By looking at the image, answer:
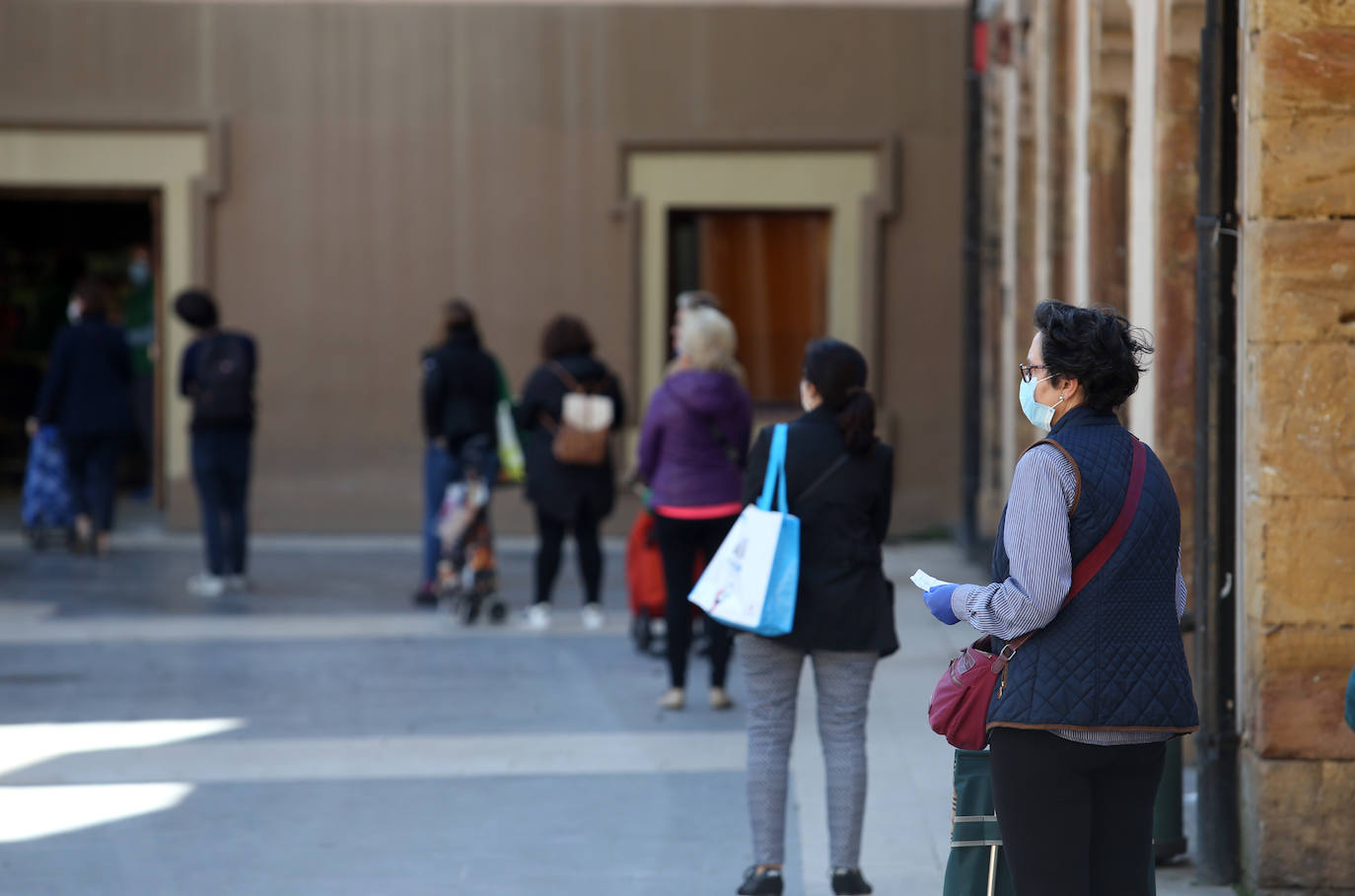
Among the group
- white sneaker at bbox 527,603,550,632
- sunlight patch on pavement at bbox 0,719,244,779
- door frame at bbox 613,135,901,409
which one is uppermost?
door frame at bbox 613,135,901,409

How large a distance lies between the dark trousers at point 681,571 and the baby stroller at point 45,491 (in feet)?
22.7

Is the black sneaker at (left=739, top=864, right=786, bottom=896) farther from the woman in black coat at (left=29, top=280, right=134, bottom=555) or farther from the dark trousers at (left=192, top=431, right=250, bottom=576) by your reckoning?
the woman in black coat at (left=29, top=280, right=134, bottom=555)

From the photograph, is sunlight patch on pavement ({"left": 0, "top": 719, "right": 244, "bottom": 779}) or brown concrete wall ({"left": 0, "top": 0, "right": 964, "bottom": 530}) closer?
sunlight patch on pavement ({"left": 0, "top": 719, "right": 244, "bottom": 779})

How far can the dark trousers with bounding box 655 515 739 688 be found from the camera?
815 cm

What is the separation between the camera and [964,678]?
3.88 metres

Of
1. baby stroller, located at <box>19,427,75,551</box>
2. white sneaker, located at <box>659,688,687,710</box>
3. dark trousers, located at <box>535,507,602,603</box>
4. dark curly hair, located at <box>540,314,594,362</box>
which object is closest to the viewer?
white sneaker, located at <box>659,688,687,710</box>

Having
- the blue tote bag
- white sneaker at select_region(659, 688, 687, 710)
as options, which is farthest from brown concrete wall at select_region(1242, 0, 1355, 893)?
white sneaker at select_region(659, 688, 687, 710)

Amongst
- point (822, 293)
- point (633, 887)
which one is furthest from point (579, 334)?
point (822, 293)

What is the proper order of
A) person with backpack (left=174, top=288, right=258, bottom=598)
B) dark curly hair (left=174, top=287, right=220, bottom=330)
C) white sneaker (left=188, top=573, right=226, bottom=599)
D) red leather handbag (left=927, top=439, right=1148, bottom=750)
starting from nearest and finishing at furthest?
1. red leather handbag (left=927, top=439, right=1148, bottom=750)
2. dark curly hair (left=174, top=287, right=220, bottom=330)
3. person with backpack (left=174, top=288, right=258, bottom=598)
4. white sneaker (left=188, top=573, right=226, bottom=599)

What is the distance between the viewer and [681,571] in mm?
8195

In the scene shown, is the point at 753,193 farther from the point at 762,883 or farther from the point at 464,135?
the point at 762,883

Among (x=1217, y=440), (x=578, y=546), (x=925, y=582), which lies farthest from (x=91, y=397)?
(x=925, y=582)

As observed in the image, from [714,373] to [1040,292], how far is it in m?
3.48

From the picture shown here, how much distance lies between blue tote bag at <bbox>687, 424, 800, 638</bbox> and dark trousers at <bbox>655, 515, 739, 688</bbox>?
2599 millimetres
